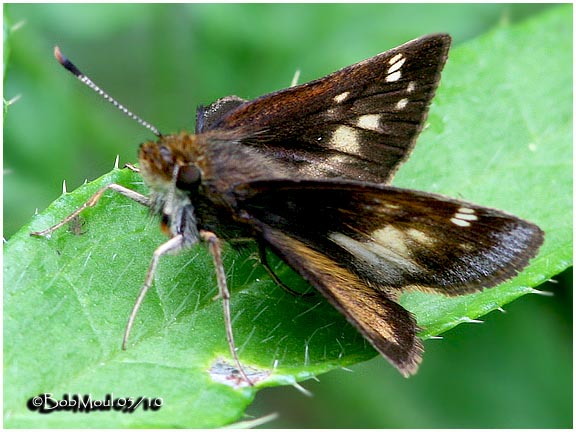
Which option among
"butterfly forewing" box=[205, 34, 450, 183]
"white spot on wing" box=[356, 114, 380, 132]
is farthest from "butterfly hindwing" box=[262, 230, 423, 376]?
"white spot on wing" box=[356, 114, 380, 132]

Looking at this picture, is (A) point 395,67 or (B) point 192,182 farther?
(A) point 395,67

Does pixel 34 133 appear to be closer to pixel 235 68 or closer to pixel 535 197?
pixel 235 68

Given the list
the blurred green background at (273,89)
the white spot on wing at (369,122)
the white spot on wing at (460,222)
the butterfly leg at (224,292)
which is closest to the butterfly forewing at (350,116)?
the white spot on wing at (369,122)

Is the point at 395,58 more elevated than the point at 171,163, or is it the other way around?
the point at 395,58

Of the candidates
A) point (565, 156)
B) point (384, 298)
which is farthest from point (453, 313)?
point (565, 156)

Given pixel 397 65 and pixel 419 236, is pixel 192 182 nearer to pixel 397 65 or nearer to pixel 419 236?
pixel 419 236

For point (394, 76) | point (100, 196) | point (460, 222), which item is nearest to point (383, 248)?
point (460, 222)

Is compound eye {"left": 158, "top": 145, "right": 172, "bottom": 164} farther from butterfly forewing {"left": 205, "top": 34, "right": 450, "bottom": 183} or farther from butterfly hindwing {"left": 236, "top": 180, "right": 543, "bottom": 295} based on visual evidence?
butterfly forewing {"left": 205, "top": 34, "right": 450, "bottom": 183}

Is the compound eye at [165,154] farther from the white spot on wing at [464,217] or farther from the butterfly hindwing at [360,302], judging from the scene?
the white spot on wing at [464,217]
